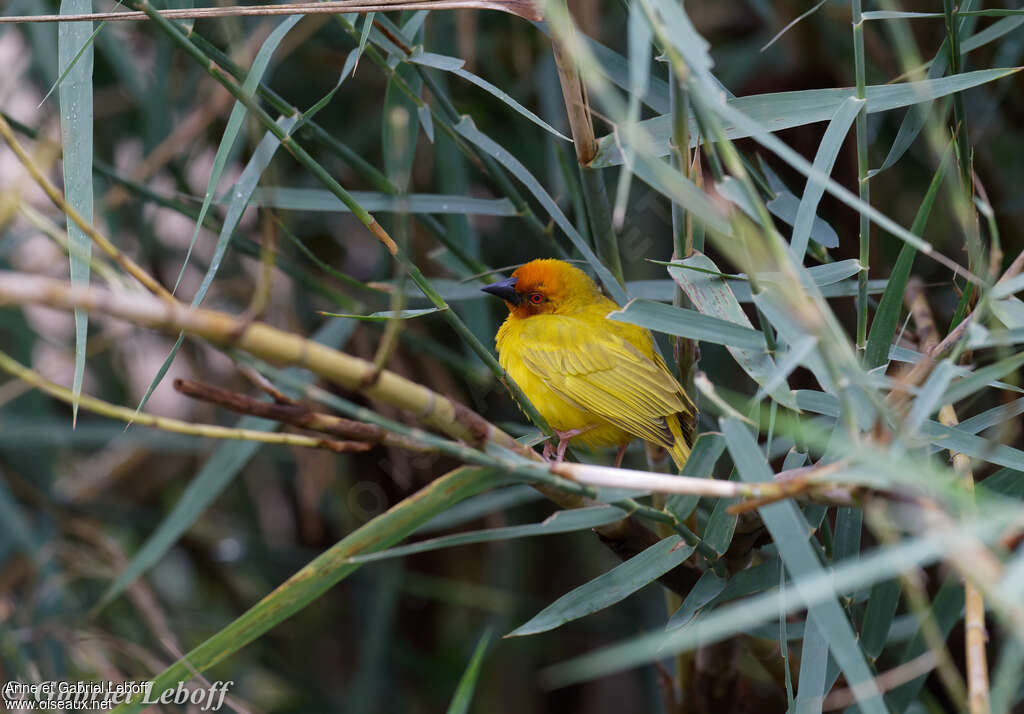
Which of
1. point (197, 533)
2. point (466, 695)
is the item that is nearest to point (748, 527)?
point (466, 695)

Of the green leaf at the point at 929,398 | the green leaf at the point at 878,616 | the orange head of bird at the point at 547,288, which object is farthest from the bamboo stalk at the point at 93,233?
the orange head of bird at the point at 547,288

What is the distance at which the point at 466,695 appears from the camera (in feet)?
4.09

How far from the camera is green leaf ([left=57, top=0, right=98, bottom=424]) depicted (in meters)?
1.31

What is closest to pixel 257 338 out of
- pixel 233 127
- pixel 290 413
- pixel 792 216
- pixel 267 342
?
pixel 267 342

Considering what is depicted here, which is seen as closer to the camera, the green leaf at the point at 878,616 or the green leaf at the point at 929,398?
the green leaf at the point at 929,398

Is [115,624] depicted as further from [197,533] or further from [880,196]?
[880,196]

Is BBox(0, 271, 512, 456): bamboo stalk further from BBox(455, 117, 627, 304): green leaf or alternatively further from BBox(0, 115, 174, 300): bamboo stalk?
BBox(455, 117, 627, 304): green leaf

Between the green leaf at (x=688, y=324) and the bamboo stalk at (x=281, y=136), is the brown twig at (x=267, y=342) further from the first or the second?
the bamboo stalk at (x=281, y=136)

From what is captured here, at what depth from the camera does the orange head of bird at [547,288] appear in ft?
8.36

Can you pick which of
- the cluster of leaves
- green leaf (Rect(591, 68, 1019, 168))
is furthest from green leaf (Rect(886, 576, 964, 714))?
green leaf (Rect(591, 68, 1019, 168))

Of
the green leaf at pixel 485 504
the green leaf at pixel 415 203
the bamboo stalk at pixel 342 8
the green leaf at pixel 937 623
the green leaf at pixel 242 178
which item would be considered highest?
the bamboo stalk at pixel 342 8

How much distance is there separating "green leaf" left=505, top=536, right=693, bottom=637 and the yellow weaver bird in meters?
0.43

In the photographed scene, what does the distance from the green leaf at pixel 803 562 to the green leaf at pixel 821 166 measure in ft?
0.97

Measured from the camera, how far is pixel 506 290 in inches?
99.7
